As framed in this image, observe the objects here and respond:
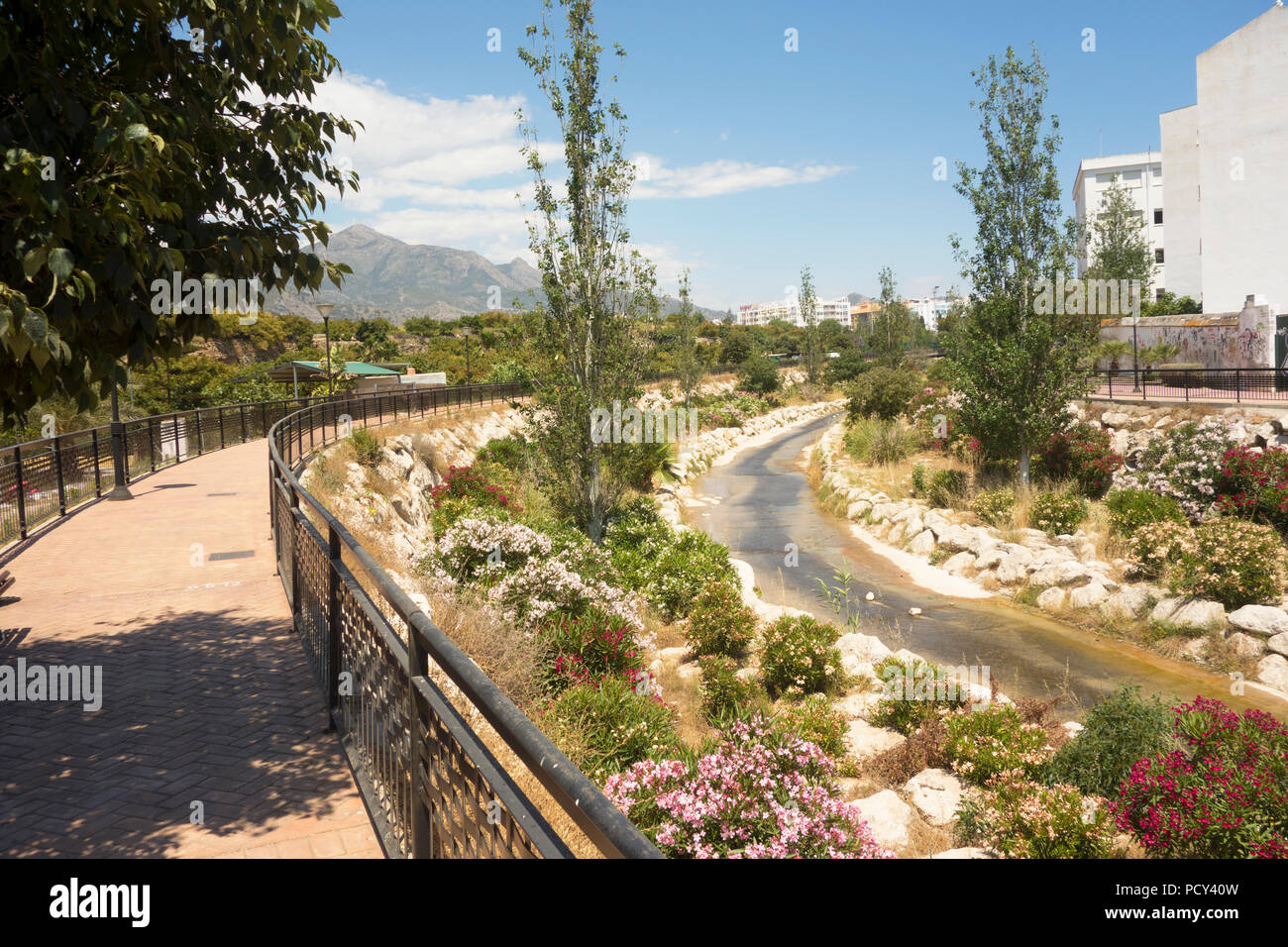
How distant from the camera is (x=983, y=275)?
2202cm

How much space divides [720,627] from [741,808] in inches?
238

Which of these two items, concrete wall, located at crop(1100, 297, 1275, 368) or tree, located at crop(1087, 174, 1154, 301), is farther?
tree, located at crop(1087, 174, 1154, 301)

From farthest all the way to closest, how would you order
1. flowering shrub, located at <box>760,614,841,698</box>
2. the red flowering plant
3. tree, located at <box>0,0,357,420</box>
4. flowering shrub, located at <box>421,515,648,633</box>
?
flowering shrub, located at <box>760,614,841,698</box> < flowering shrub, located at <box>421,515,648,633</box> < the red flowering plant < tree, located at <box>0,0,357,420</box>

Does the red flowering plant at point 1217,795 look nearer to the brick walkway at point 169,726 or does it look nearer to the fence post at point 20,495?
the brick walkway at point 169,726

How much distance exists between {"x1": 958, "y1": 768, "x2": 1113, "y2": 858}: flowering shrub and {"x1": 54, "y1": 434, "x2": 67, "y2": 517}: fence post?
14567 millimetres

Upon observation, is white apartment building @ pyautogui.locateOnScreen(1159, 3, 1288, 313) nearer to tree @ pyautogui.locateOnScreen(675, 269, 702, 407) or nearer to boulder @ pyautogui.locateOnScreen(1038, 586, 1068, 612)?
tree @ pyautogui.locateOnScreen(675, 269, 702, 407)

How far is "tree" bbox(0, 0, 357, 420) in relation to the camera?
3389 mm

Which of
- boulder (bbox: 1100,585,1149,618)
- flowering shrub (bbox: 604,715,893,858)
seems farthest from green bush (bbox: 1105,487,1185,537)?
flowering shrub (bbox: 604,715,893,858)

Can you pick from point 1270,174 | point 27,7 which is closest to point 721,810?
point 27,7

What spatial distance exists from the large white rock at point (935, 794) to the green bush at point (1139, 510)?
1119 cm

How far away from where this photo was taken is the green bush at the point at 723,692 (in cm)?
1012

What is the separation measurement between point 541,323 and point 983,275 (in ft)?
41.0

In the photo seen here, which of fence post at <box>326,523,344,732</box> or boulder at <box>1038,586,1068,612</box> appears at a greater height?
fence post at <box>326,523,344,732</box>

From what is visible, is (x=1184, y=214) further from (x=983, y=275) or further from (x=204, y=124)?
(x=204, y=124)
